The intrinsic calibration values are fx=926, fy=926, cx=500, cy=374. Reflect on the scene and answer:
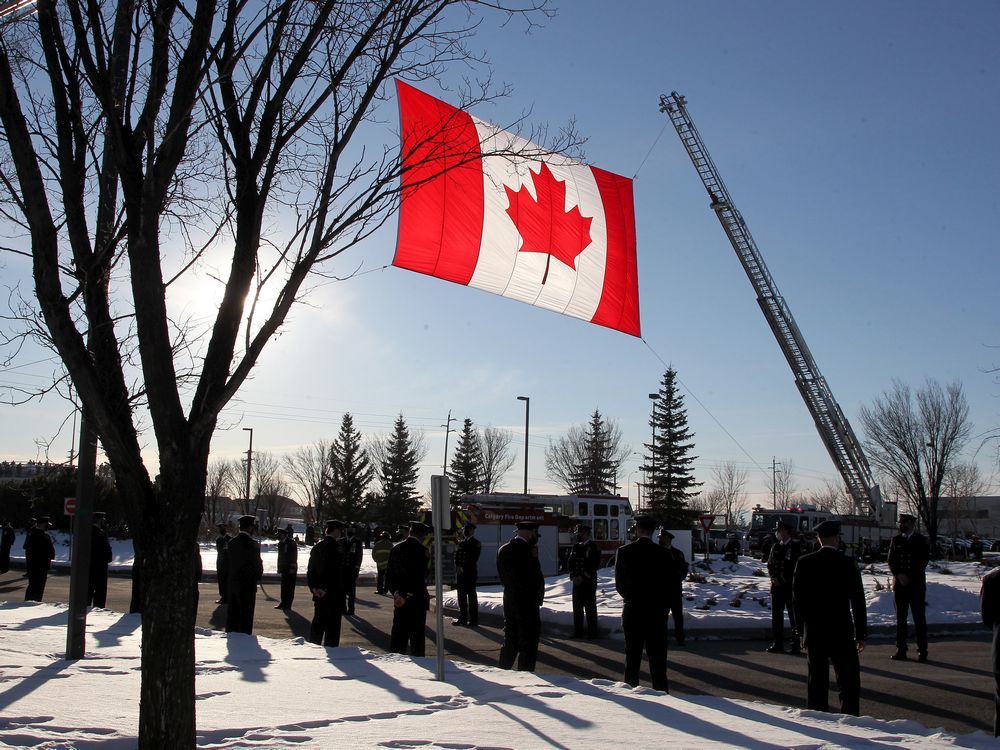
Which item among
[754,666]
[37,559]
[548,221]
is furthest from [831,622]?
[37,559]

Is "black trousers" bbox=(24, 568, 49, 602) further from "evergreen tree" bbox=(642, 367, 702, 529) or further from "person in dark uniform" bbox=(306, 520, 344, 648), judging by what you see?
"evergreen tree" bbox=(642, 367, 702, 529)

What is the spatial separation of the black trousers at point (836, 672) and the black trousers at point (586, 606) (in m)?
7.09

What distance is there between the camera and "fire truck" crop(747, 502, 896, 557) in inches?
1610

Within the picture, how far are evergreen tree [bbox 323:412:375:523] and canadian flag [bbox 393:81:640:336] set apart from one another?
5836 cm

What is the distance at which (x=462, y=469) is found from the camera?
250ft

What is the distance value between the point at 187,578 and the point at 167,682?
525 mm

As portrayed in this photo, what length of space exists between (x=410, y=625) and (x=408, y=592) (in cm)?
45

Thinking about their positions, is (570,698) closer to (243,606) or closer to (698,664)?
(698,664)

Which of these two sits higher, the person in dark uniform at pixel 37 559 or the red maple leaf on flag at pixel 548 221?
the red maple leaf on flag at pixel 548 221

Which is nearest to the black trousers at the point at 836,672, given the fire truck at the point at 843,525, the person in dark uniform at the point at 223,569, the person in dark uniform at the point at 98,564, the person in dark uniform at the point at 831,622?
the person in dark uniform at the point at 831,622

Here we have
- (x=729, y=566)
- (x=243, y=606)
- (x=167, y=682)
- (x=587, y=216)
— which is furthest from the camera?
(x=729, y=566)

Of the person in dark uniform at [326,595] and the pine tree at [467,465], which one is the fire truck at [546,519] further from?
the pine tree at [467,465]

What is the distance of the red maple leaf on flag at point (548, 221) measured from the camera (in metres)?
14.2

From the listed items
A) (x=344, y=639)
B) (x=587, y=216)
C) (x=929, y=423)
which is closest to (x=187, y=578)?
(x=344, y=639)
